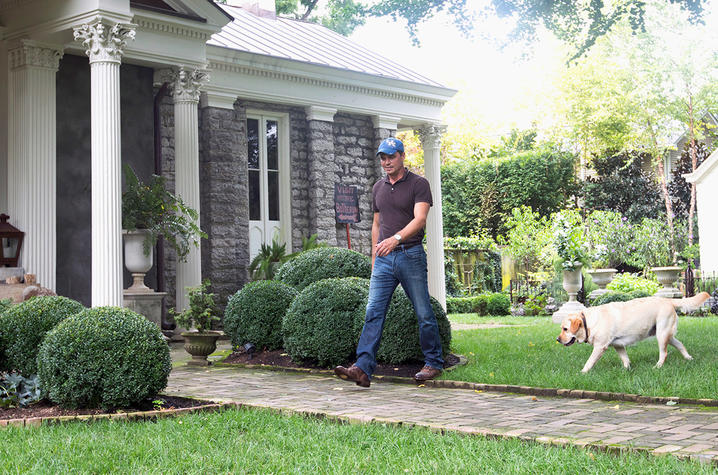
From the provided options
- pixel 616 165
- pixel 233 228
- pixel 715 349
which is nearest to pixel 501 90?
pixel 616 165

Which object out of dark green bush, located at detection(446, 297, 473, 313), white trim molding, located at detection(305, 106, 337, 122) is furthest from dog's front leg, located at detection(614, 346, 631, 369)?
dark green bush, located at detection(446, 297, 473, 313)

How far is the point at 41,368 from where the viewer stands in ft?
19.2

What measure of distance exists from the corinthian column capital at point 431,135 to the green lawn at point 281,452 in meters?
13.4

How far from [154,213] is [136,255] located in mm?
678

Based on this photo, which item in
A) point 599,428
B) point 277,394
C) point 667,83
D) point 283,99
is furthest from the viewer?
point 667,83

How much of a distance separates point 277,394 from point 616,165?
1022 inches

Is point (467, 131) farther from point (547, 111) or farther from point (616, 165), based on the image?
point (616, 165)

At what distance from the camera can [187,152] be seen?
12625 mm

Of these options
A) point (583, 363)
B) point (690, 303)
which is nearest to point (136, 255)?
point (583, 363)

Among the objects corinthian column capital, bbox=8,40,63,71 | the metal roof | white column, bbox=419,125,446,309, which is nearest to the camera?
corinthian column capital, bbox=8,40,63,71

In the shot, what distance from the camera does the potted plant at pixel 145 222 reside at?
1180 centimetres

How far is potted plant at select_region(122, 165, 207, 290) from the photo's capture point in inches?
464

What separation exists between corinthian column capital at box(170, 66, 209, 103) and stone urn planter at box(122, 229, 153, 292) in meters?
2.37

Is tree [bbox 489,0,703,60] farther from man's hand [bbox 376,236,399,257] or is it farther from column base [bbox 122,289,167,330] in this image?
column base [bbox 122,289,167,330]
